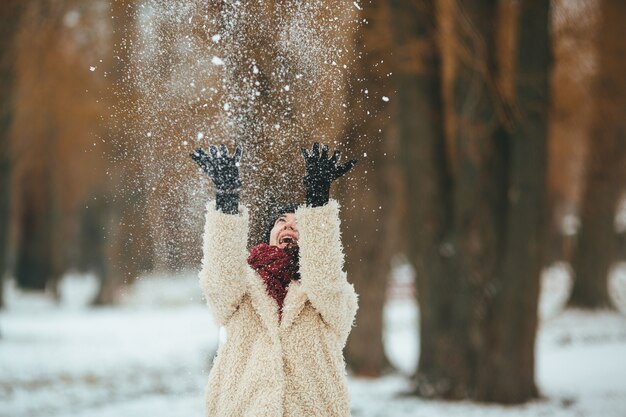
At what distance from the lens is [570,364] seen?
14.4 meters

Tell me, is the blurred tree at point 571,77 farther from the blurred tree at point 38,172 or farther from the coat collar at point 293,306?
the blurred tree at point 38,172

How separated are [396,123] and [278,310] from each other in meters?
8.20

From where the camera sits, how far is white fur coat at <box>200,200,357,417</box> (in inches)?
154

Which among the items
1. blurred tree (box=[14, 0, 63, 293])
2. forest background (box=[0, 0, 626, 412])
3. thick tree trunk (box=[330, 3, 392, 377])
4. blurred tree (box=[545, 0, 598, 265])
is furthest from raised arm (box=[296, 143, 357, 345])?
blurred tree (box=[14, 0, 63, 293])

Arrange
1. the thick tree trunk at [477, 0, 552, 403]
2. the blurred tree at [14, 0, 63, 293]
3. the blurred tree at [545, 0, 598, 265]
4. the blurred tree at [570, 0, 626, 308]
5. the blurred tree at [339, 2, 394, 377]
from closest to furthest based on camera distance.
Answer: the thick tree trunk at [477, 0, 552, 403]
the blurred tree at [339, 2, 394, 377]
the blurred tree at [545, 0, 598, 265]
the blurred tree at [570, 0, 626, 308]
the blurred tree at [14, 0, 63, 293]

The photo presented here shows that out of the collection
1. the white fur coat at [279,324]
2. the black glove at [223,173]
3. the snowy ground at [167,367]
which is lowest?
the snowy ground at [167,367]

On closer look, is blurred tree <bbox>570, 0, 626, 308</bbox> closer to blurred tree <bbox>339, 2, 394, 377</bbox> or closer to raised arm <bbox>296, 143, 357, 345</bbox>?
blurred tree <bbox>339, 2, 394, 377</bbox>

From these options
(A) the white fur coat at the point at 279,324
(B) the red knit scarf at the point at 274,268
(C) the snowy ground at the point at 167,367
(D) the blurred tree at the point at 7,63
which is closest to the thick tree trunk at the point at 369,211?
(C) the snowy ground at the point at 167,367

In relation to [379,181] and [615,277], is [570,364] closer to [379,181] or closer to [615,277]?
[379,181]

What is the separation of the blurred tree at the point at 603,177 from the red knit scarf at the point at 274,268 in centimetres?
1620

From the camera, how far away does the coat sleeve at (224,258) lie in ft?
12.9

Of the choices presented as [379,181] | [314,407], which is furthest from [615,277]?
[314,407]

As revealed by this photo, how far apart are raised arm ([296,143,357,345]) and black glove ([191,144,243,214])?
0.29m

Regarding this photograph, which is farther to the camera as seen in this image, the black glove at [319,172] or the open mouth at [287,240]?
the open mouth at [287,240]
